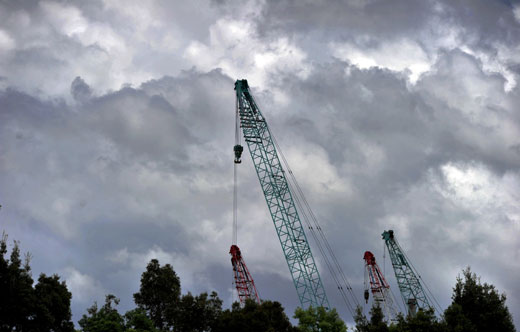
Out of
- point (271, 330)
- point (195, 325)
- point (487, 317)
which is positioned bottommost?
point (487, 317)

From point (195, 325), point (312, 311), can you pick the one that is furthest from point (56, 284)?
point (312, 311)

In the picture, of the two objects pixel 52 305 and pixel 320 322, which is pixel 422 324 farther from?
pixel 52 305

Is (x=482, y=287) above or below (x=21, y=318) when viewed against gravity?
below

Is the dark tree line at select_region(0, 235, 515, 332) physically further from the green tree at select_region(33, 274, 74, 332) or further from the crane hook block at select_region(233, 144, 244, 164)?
the crane hook block at select_region(233, 144, 244, 164)

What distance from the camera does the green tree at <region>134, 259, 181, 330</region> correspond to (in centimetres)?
10153

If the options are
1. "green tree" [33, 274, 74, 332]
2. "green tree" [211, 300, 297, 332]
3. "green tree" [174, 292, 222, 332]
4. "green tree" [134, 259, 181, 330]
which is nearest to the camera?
"green tree" [33, 274, 74, 332]

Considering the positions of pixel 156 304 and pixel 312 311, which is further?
pixel 156 304

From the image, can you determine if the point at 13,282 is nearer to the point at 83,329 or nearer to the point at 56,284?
the point at 56,284

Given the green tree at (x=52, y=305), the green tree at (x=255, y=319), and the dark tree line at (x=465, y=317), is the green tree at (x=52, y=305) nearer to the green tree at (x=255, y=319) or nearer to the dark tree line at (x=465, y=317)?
the green tree at (x=255, y=319)

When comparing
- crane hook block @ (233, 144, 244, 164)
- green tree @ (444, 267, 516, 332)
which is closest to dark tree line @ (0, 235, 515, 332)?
green tree @ (444, 267, 516, 332)

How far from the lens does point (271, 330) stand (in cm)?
7244

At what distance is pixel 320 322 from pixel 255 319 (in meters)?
9.99

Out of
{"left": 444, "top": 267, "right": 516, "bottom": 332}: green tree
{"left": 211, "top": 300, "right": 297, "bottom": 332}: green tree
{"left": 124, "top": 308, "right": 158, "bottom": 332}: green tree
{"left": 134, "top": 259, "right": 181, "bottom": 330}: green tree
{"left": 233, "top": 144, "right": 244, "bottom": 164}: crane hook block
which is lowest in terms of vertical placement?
{"left": 444, "top": 267, "right": 516, "bottom": 332}: green tree

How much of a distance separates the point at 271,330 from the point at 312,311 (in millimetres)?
7606
